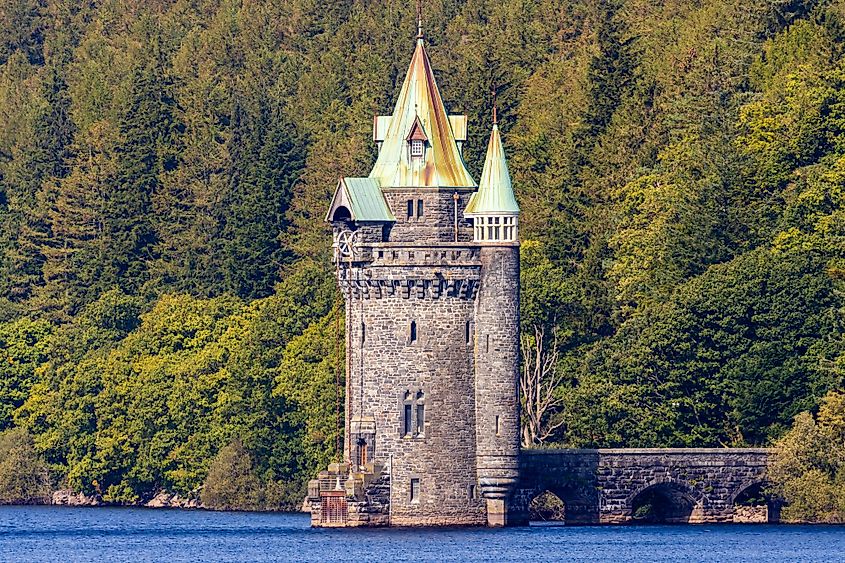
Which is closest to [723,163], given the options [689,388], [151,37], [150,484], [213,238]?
[689,388]

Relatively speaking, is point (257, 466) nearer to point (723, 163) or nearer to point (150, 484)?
point (150, 484)

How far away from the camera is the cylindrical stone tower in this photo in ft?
344

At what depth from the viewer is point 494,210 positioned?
105438 mm

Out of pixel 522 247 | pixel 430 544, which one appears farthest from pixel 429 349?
pixel 522 247

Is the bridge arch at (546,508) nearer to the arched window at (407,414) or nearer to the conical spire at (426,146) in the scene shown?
the arched window at (407,414)

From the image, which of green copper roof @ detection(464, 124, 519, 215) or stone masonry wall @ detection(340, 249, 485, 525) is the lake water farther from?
green copper roof @ detection(464, 124, 519, 215)

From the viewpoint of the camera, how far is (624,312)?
129 m

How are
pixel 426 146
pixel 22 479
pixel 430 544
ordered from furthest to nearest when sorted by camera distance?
pixel 22 479 → pixel 426 146 → pixel 430 544

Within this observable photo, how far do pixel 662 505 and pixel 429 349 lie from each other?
1090 cm

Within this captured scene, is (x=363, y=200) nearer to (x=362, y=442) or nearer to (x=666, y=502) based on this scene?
(x=362, y=442)

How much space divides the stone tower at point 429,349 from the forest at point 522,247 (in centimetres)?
1115

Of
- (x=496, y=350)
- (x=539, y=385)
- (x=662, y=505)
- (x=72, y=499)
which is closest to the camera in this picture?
(x=496, y=350)

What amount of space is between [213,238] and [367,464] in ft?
191

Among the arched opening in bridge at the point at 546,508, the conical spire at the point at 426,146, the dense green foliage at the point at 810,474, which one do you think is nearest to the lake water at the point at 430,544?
the dense green foliage at the point at 810,474
